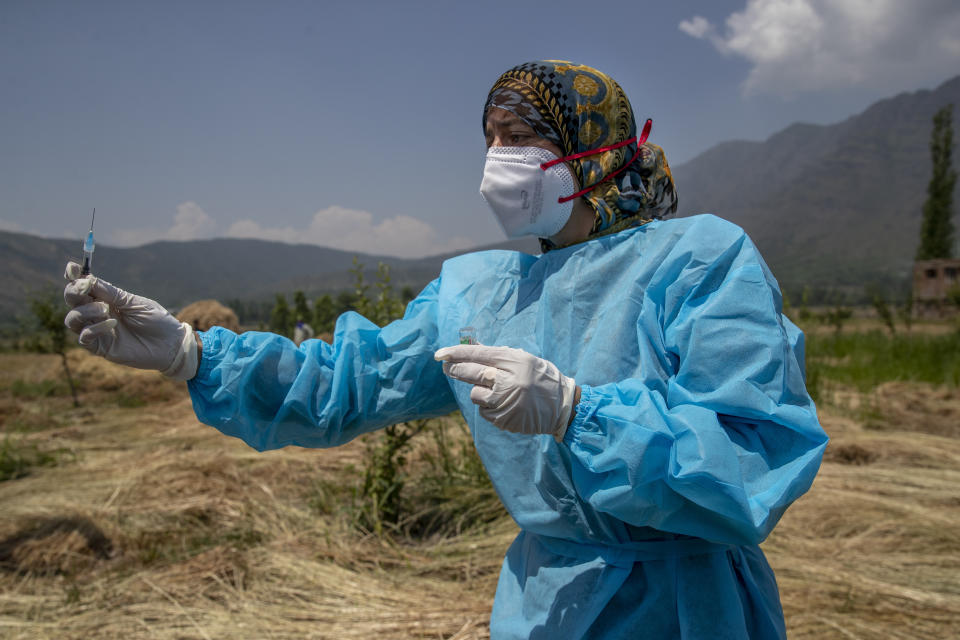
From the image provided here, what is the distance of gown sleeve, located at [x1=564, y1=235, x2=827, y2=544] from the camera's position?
94 cm

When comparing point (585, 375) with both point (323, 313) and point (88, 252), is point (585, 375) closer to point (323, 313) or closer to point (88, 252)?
point (88, 252)

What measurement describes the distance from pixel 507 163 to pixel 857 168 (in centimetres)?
23217

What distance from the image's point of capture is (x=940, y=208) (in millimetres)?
33250

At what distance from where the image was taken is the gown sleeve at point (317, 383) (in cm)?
149

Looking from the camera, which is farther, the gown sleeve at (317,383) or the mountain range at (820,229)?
the mountain range at (820,229)

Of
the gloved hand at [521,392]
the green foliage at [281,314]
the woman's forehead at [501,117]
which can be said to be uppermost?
the woman's forehead at [501,117]

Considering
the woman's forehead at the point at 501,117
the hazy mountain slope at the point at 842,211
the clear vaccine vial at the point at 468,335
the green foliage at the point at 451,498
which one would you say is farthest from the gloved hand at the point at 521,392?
the hazy mountain slope at the point at 842,211

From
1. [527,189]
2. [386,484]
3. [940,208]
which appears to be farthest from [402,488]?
[940,208]

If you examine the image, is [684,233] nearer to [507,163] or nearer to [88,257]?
[507,163]

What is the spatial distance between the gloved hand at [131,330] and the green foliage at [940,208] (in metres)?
41.5

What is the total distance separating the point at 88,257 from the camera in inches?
57.1

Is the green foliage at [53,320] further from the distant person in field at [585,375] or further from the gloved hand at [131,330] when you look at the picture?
the distant person in field at [585,375]

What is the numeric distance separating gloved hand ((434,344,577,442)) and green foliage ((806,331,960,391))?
22.0 feet

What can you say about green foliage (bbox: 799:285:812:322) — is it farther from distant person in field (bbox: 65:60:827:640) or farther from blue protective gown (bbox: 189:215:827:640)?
blue protective gown (bbox: 189:215:827:640)
